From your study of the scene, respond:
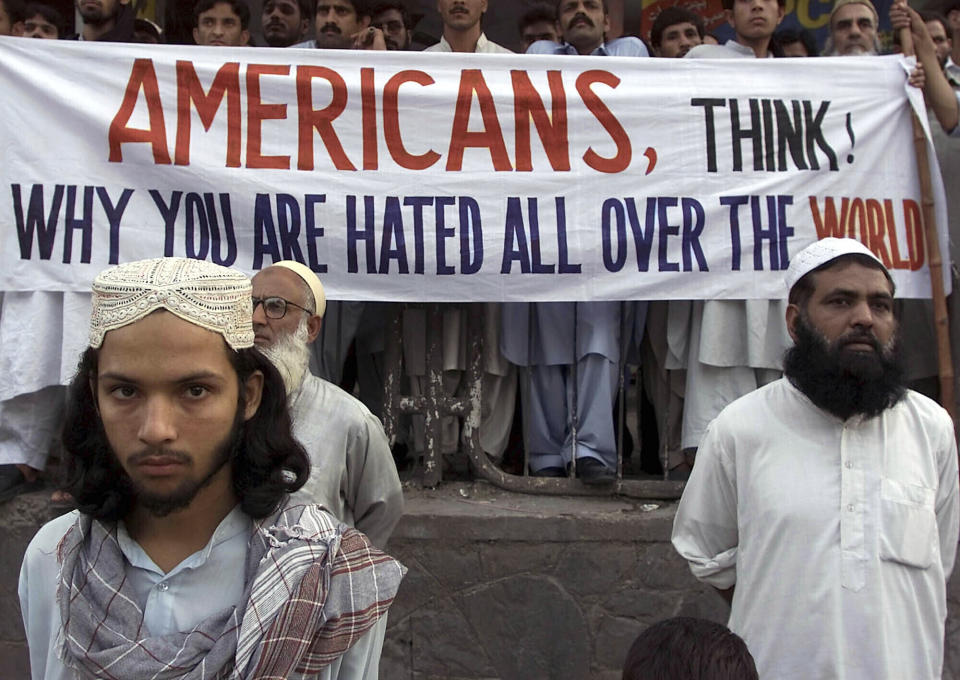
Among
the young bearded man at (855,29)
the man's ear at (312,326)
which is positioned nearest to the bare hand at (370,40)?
the man's ear at (312,326)

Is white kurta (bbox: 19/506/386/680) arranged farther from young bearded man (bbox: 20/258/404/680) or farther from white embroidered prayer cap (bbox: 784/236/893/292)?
white embroidered prayer cap (bbox: 784/236/893/292)

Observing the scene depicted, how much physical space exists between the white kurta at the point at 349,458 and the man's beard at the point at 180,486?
1.30 metres

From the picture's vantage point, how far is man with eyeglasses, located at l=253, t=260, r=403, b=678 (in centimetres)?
297

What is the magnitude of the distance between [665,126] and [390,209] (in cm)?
120

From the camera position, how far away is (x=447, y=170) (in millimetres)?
4293

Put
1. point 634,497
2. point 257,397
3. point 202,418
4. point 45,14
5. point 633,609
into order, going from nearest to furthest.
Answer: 1. point 202,418
2. point 257,397
3. point 633,609
4. point 634,497
5. point 45,14

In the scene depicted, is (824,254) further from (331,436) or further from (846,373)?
(331,436)

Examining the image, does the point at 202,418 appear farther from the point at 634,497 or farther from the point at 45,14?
the point at 45,14

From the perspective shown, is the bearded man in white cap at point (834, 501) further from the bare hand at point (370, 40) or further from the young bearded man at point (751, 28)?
the bare hand at point (370, 40)

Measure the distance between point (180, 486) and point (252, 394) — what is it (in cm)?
20

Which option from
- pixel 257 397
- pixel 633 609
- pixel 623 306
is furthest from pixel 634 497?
pixel 257 397

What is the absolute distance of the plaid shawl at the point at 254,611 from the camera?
5.00 ft

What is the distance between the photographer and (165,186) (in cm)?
421

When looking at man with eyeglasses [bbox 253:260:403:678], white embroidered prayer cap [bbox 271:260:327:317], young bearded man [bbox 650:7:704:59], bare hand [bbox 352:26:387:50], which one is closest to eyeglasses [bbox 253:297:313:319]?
man with eyeglasses [bbox 253:260:403:678]
